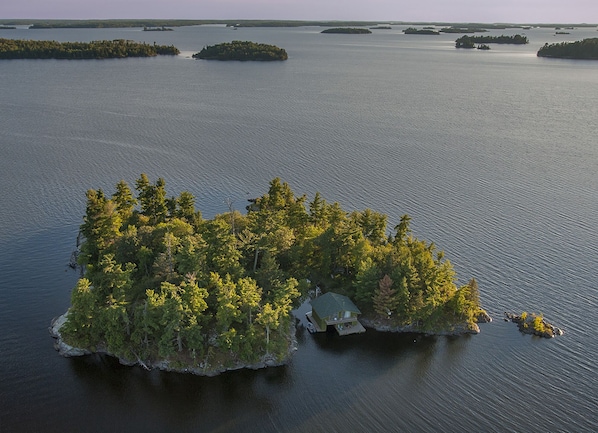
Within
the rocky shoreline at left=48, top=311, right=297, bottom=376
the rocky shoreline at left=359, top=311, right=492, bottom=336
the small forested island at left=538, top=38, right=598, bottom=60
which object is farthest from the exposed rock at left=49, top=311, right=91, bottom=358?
the small forested island at left=538, top=38, right=598, bottom=60

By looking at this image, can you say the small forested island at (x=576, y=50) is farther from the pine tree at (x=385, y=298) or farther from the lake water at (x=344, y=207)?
the pine tree at (x=385, y=298)

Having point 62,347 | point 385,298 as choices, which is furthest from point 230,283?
point 62,347

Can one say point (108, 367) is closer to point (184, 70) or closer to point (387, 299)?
point (387, 299)

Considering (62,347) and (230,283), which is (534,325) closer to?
(230,283)

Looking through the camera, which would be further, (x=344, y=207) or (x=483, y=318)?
(x=344, y=207)

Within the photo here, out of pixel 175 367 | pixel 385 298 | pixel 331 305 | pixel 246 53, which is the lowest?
pixel 175 367

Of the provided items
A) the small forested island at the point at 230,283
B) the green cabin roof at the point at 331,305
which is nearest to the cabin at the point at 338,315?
the green cabin roof at the point at 331,305
